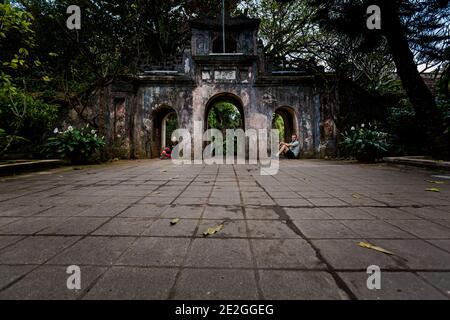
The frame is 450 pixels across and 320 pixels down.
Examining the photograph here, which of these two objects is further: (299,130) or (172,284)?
(299,130)

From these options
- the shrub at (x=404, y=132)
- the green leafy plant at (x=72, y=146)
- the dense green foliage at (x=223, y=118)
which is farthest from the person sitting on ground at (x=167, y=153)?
the shrub at (x=404, y=132)

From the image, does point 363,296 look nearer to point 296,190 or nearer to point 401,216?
point 401,216

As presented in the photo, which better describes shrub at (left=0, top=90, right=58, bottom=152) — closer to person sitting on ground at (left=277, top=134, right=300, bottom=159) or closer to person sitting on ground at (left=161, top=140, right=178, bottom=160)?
person sitting on ground at (left=161, top=140, right=178, bottom=160)

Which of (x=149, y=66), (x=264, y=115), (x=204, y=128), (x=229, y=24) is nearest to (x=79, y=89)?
(x=149, y=66)

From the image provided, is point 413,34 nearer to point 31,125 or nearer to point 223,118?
point 31,125

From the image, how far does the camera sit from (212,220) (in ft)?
7.27

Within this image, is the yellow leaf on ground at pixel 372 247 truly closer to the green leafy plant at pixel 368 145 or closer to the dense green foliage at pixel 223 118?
the green leafy plant at pixel 368 145

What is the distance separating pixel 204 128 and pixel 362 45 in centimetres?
745

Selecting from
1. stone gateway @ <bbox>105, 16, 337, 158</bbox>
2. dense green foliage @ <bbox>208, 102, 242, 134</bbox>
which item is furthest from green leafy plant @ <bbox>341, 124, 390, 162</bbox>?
dense green foliage @ <bbox>208, 102, 242, 134</bbox>

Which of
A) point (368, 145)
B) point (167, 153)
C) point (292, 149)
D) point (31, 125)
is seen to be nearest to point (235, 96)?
point (292, 149)

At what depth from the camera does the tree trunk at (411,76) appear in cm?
643

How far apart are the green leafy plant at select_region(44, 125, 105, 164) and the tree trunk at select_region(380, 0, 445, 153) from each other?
399 inches

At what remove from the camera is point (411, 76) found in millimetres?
6746

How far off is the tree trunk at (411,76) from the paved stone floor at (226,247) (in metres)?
4.60
